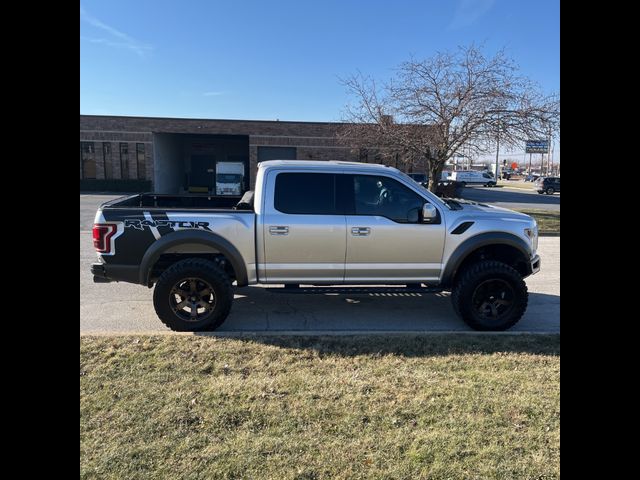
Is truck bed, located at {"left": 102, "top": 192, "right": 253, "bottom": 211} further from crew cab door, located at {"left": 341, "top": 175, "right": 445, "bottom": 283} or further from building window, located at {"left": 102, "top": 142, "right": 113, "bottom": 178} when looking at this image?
building window, located at {"left": 102, "top": 142, "right": 113, "bottom": 178}

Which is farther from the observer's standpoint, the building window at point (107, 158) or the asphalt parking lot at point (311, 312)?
the building window at point (107, 158)

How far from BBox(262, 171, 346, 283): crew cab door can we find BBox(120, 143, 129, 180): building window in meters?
33.3

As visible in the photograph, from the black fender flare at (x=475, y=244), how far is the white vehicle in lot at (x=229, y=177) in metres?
25.2

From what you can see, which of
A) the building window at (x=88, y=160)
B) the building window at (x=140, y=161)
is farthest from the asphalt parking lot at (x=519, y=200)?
the building window at (x=88, y=160)

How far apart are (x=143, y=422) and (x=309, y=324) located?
8.20ft

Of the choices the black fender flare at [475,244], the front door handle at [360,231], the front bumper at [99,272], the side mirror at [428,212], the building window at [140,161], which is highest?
the building window at [140,161]

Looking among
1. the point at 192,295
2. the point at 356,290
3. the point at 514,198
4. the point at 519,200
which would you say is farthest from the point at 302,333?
the point at 514,198

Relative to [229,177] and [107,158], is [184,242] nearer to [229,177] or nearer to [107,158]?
[229,177]

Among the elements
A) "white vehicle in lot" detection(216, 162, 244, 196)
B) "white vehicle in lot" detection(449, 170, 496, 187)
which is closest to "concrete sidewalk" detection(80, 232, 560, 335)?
"white vehicle in lot" detection(216, 162, 244, 196)

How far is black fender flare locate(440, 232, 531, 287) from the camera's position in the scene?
5.13 metres

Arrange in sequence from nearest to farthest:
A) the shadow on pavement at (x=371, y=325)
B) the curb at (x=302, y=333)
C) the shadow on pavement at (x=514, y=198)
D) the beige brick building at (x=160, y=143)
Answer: the shadow on pavement at (x=371, y=325), the curb at (x=302, y=333), the beige brick building at (x=160, y=143), the shadow on pavement at (x=514, y=198)

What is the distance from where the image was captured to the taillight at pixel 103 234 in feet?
15.6

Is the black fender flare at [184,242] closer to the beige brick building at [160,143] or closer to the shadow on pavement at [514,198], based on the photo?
the beige brick building at [160,143]
